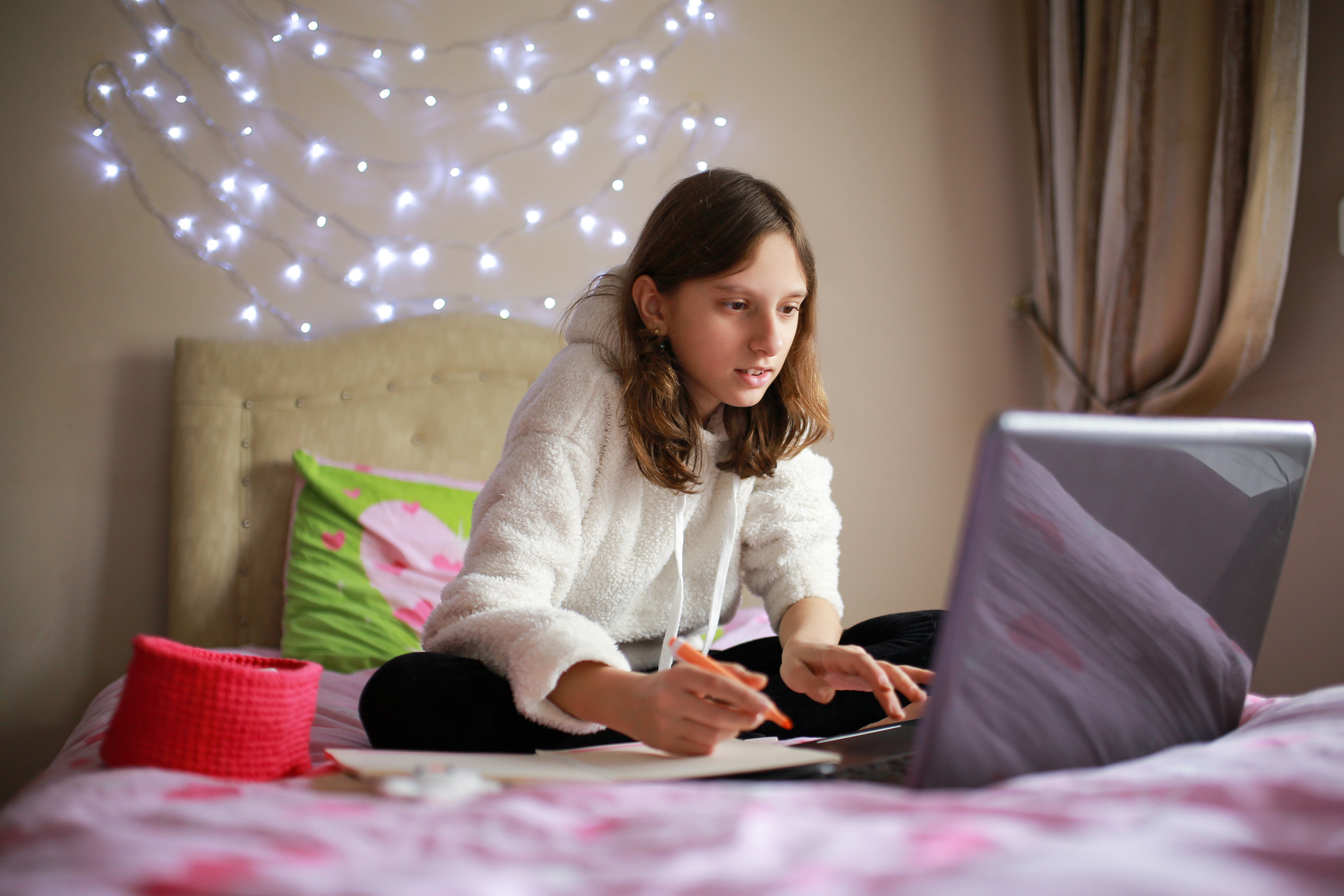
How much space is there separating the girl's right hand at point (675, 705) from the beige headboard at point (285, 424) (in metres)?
0.99

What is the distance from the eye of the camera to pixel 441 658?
842 millimetres

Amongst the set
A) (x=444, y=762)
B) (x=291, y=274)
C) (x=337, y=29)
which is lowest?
(x=444, y=762)

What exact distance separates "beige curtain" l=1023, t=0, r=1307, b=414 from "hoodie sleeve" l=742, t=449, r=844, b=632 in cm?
96

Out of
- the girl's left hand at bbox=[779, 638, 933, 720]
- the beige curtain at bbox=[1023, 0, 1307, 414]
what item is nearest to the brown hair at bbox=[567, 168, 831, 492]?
the girl's left hand at bbox=[779, 638, 933, 720]

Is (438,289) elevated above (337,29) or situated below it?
below

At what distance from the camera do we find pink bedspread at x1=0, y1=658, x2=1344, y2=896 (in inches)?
15.1

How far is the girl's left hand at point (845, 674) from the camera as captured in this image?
0.80 metres

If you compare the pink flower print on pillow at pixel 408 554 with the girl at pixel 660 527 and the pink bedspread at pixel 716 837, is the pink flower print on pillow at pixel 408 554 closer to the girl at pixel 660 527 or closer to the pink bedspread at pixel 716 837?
the girl at pixel 660 527

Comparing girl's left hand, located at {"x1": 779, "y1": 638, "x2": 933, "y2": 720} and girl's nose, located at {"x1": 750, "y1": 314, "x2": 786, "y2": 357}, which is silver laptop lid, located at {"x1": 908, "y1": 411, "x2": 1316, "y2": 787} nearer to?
girl's left hand, located at {"x1": 779, "y1": 638, "x2": 933, "y2": 720}

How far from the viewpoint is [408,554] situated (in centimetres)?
151

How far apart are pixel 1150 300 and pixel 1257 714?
131 centimetres

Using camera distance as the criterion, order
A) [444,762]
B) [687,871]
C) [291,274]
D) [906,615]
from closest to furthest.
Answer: [687,871], [444,762], [906,615], [291,274]

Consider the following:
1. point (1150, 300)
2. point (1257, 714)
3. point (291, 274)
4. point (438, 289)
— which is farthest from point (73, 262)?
point (1150, 300)

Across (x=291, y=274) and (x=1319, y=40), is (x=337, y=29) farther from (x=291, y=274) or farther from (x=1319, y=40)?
(x=1319, y=40)
